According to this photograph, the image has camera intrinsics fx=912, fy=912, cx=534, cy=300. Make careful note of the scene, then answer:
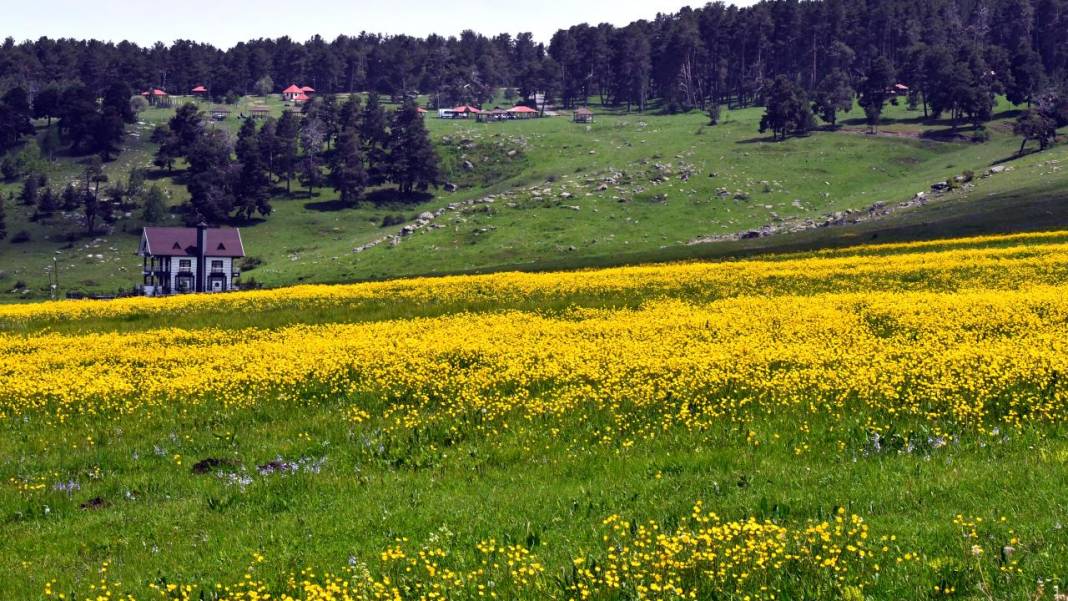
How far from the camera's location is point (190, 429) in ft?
58.7

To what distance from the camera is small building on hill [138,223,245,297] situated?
121 meters

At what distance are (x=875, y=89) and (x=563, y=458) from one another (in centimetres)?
18736

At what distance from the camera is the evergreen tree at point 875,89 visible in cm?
17975

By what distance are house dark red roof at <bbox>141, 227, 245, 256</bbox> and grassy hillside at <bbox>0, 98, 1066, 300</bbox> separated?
520cm

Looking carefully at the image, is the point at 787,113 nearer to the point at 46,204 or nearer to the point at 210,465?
the point at 46,204

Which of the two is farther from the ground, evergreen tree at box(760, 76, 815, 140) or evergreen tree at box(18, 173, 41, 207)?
evergreen tree at box(760, 76, 815, 140)

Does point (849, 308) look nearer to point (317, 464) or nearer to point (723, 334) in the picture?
point (723, 334)

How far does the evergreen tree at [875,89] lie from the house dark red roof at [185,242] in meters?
124

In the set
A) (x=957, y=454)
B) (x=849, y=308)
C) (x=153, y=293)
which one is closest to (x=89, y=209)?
(x=153, y=293)

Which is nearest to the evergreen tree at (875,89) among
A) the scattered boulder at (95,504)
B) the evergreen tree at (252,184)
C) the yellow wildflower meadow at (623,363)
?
the evergreen tree at (252,184)

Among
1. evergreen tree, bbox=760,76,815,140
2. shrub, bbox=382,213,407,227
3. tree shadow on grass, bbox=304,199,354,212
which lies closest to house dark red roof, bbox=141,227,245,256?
shrub, bbox=382,213,407,227

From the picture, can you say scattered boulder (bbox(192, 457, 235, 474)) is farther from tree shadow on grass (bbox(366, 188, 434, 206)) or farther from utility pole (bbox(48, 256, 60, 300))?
tree shadow on grass (bbox(366, 188, 434, 206))

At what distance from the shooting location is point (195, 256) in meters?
121

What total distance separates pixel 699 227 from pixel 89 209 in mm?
106566
